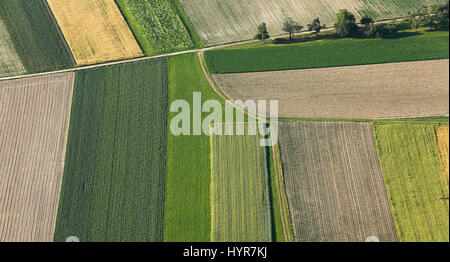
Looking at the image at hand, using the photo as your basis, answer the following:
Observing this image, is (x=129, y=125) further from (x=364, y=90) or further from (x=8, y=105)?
(x=364, y=90)

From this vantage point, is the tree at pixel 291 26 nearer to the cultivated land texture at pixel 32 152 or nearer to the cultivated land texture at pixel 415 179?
the cultivated land texture at pixel 415 179

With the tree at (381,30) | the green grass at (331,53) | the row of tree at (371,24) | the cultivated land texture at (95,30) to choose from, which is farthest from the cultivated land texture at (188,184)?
the tree at (381,30)

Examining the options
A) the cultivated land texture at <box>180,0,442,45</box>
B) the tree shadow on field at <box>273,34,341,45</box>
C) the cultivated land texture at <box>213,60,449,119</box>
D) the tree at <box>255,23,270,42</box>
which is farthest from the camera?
the cultivated land texture at <box>180,0,442,45</box>

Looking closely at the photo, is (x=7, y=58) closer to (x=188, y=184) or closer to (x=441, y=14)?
(x=188, y=184)

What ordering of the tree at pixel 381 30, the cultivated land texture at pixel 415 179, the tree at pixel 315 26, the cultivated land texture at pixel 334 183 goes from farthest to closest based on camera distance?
1. the tree at pixel 315 26
2. the tree at pixel 381 30
3. the cultivated land texture at pixel 334 183
4. the cultivated land texture at pixel 415 179
